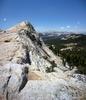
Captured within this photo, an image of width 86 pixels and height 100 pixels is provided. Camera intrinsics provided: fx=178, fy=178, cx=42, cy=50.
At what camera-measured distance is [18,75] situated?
1711 centimetres

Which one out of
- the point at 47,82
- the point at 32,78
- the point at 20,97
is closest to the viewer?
the point at 20,97

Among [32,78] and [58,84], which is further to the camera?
A: [32,78]

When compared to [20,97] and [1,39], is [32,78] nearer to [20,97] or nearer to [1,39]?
[20,97]

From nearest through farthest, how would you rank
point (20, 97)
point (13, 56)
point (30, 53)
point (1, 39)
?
point (20, 97), point (13, 56), point (30, 53), point (1, 39)

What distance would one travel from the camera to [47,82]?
55.3ft

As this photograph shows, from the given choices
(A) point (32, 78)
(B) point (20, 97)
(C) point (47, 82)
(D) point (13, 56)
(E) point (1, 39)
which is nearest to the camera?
(B) point (20, 97)

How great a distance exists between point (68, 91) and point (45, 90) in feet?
6.79

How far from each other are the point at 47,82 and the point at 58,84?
1064mm

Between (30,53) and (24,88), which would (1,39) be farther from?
(24,88)

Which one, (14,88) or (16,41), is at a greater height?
(16,41)

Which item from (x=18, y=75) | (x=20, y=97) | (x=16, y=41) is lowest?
(x=20, y=97)

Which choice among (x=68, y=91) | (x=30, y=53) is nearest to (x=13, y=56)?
(x=30, y=53)

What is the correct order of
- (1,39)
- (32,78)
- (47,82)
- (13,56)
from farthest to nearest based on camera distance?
1. (1,39)
2. (13,56)
3. (32,78)
4. (47,82)

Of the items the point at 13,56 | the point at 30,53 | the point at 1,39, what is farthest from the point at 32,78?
the point at 1,39
